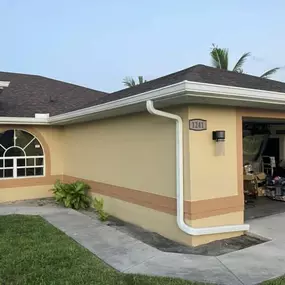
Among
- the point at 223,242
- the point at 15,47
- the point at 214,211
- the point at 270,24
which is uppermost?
the point at 15,47

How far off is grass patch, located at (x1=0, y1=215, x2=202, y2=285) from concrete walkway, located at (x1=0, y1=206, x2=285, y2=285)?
27 centimetres

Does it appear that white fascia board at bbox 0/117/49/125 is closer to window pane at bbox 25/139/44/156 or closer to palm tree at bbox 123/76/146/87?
window pane at bbox 25/139/44/156

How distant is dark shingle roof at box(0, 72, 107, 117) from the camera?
12.0 m

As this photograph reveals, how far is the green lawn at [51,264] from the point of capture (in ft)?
14.6

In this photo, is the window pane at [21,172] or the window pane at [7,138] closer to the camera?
the window pane at [7,138]

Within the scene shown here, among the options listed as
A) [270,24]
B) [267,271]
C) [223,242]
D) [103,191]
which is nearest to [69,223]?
[103,191]

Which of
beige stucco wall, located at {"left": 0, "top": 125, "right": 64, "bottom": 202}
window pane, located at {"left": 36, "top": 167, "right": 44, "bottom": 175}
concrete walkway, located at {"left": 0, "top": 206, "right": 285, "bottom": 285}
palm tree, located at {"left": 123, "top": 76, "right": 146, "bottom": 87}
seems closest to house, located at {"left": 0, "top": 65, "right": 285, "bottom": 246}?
concrete walkway, located at {"left": 0, "top": 206, "right": 285, "bottom": 285}

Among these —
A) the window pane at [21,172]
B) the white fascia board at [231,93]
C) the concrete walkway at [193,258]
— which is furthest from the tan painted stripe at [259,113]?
the window pane at [21,172]

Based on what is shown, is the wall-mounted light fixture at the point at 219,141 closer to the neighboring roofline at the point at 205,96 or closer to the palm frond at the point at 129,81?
the neighboring roofline at the point at 205,96

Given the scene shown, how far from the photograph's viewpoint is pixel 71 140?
38.0ft

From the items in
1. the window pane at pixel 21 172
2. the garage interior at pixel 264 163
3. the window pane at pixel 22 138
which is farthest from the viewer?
the window pane at pixel 21 172

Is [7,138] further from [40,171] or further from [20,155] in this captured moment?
[40,171]

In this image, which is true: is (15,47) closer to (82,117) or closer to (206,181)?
(82,117)

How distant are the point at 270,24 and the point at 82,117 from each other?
9.89 metres
